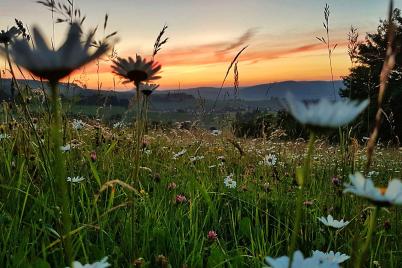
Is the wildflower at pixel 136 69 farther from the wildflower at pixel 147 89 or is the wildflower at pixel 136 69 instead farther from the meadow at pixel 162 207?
the wildflower at pixel 147 89

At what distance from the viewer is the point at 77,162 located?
2.92 metres

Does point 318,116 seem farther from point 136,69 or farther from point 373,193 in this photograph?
point 136,69

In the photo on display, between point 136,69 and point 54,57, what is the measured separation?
18.4 inches

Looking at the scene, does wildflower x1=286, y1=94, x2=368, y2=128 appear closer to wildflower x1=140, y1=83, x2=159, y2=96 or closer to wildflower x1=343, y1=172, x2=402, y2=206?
wildflower x1=343, y1=172, x2=402, y2=206

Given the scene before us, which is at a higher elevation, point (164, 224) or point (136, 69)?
point (136, 69)

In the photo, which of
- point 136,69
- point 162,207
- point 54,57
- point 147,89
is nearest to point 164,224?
point 162,207

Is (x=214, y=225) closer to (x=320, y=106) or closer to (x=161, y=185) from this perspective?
(x=161, y=185)

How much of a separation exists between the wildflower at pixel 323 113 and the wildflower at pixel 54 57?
285 mm

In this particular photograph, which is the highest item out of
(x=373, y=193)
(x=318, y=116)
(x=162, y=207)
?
(x=318, y=116)

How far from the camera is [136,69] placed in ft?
3.91

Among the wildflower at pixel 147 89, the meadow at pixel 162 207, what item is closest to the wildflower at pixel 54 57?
the meadow at pixel 162 207

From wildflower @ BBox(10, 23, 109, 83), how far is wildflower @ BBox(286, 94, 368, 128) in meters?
0.29

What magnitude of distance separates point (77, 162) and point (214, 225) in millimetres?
1002

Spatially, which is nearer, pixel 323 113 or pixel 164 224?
pixel 323 113
